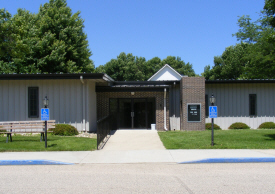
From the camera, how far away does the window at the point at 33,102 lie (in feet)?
61.1

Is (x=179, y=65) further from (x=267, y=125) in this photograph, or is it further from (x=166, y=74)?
(x=267, y=125)

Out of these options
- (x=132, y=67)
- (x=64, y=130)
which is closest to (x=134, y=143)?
(x=64, y=130)

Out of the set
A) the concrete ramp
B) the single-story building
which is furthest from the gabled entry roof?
the concrete ramp

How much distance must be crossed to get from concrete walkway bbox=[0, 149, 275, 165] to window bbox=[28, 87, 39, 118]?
22.6 ft

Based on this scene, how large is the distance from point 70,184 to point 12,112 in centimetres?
1270

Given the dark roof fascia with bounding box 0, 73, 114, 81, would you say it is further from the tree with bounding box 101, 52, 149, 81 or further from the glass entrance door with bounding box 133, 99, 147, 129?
the tree with bounding box 101, 52, 149, 81

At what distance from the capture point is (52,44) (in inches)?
1420

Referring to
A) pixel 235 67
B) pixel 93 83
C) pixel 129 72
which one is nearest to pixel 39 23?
pixel 93 83

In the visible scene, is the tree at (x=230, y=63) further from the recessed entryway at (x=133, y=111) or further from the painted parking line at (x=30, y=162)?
the painted parking line at (x=30, y=162)

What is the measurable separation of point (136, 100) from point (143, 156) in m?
10.7

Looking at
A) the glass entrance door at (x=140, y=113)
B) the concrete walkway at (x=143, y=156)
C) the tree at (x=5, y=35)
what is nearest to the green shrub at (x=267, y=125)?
the glass entrance door at (x=140, y=113)

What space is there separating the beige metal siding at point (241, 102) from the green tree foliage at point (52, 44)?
66.0ft

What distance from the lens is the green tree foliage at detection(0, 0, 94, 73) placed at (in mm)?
35188

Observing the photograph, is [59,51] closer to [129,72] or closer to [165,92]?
[165,92]
